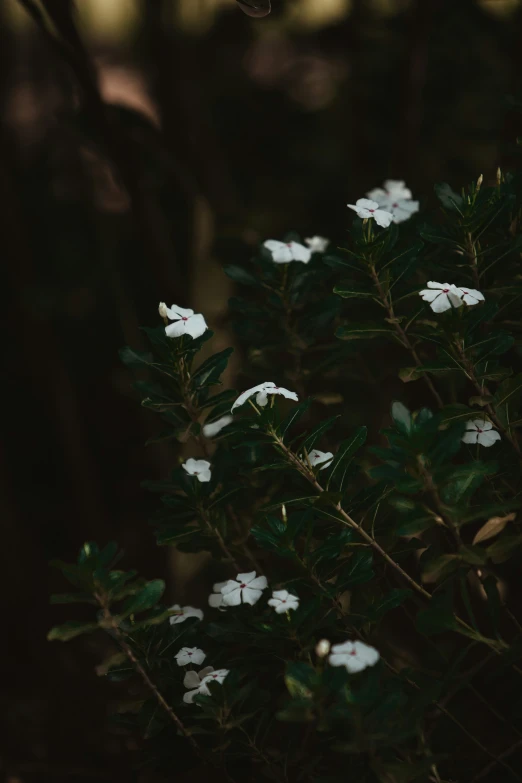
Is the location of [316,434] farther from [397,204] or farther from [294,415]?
[397,204]

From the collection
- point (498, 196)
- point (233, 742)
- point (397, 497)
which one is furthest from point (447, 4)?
point (233, 742)

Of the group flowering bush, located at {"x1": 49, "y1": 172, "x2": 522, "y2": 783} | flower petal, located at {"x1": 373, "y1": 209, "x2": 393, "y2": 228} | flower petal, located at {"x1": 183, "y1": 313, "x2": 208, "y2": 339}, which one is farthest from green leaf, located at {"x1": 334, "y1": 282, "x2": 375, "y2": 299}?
flower petal, located at {"x1": 183, "y1": 313, "x2": 208, "y2": 339}

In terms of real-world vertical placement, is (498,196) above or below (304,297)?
above

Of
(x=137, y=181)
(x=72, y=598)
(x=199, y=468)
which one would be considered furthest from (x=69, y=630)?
(x=137, y=181)

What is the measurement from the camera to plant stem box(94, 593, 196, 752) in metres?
1.16

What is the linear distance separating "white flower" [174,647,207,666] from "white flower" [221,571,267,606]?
0.09m

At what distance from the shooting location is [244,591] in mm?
1311

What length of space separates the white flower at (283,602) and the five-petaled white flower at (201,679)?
15 centimetres

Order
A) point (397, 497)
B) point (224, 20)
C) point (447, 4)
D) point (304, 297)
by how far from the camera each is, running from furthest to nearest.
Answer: point (224, 20), point (447, 4), point (304, 297), point (397, 497)

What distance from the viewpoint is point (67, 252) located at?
12.1 ft

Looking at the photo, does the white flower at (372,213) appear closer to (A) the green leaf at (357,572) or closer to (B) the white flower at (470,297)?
(B) the white flower at (470,297)

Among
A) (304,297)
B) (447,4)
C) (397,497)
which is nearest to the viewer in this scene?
(397,497)

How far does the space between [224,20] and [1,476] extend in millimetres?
2156

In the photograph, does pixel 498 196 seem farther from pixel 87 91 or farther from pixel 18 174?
pixel 18 174
